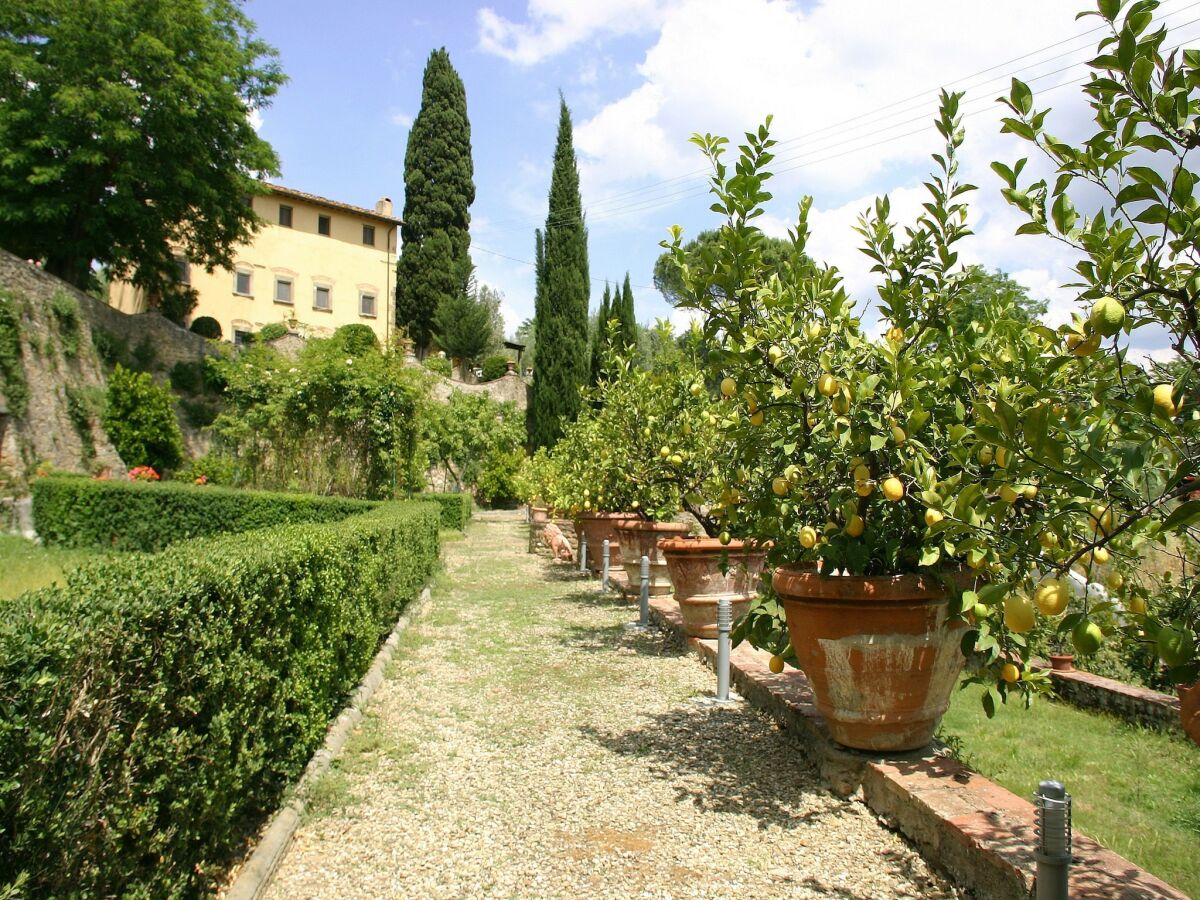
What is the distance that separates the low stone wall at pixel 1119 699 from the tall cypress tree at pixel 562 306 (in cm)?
2658

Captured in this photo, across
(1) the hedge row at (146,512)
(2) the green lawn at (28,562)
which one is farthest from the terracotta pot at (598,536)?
(2) the green lawn at (28,562)

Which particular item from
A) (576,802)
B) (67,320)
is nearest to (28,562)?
(67,320)

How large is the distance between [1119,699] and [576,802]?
12.8 feet

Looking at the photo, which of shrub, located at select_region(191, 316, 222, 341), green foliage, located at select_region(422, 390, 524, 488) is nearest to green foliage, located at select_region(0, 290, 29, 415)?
shrub, located at select_region(191, 316, 222, 341)

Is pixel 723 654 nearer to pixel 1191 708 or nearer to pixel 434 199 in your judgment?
pixel 1191 708

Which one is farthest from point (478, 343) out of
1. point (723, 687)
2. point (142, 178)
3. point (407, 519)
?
point (723, 687)

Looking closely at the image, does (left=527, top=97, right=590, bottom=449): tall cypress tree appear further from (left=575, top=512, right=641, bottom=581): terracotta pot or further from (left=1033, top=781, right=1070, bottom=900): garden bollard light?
(left=1033, top=781, right=1070, bottom=900): garden bollard light

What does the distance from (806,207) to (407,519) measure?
5903 mm

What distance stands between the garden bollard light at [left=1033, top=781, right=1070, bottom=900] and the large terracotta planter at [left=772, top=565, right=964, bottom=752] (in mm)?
1158

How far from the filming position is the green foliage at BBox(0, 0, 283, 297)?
789 inches

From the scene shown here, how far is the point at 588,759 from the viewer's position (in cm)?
410

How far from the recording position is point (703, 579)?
634cm

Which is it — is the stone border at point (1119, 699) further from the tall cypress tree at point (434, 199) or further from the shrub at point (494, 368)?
the tall cypress tree at point (434, 199)

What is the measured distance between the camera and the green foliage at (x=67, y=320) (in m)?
18.8
